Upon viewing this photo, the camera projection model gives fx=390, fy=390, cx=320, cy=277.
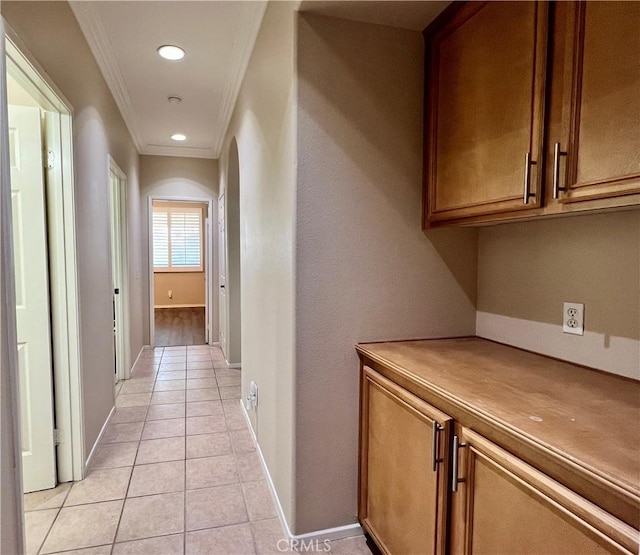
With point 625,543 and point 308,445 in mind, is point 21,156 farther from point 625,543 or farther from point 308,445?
point 625,543

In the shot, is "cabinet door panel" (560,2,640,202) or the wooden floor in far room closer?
"cabinet door panel" (560,2,640,202)

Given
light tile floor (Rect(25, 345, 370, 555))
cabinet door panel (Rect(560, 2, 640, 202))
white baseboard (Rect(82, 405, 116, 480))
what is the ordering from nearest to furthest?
cabinet door panel (Rect(560, 2, 640, 202)) → light tile floor (Rect(25, 345, 370, 555)) → white baseboard (Rect(82, 405, 116, 480))

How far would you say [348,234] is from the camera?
66.0 inches

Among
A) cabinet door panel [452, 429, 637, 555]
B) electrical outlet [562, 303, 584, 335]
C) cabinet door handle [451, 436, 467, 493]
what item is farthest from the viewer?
electrical outlet [562, 303, 584, 335]

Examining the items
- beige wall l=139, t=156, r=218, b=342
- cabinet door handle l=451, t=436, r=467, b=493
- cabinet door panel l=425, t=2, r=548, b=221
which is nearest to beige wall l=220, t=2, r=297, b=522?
cabinet door panel l=425, t=2, r=548, b=221

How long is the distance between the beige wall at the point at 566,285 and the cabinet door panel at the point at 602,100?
1.00 feet

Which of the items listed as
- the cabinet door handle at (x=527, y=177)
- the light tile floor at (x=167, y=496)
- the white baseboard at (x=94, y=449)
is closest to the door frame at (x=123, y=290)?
the light tile floor at (x=167, y=496)

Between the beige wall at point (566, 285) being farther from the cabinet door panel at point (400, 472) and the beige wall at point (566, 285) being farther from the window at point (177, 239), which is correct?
the window at point (177, 239)

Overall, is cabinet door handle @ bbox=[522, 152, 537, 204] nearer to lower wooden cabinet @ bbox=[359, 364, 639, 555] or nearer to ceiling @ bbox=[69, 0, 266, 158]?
A: lower wooden cabinet @ bbox=[359, 364, 639, 555]

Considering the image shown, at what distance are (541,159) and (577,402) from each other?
0.70 metres

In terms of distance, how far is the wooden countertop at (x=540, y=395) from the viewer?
0.78m

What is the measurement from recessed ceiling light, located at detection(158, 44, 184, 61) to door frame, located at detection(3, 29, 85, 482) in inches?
32.6

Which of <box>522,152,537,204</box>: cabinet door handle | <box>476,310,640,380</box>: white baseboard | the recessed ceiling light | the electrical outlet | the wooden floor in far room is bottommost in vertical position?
the wooden floor in far room

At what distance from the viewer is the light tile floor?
172 centimetres
